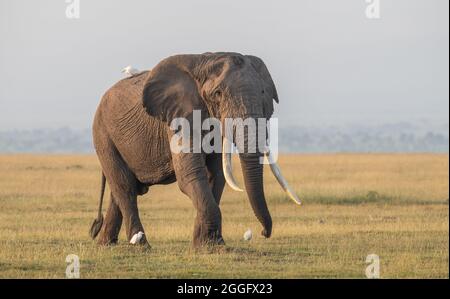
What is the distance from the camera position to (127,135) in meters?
18.8

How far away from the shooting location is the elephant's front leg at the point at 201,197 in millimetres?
16703

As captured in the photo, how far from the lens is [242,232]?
21422mm

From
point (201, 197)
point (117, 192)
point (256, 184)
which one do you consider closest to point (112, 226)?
point (117, 192)

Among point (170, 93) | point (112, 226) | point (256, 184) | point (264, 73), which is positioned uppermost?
point (264, 73)

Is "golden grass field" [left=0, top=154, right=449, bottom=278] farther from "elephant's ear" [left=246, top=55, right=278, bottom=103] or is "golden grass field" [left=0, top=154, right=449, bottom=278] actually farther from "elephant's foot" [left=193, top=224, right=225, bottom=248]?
"elephant's ear" [left=246, top=55, right=278, bottom=103]

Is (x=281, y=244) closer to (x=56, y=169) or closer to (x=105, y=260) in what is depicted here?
(x=105, y=260)

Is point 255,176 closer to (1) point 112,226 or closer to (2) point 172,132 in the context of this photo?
(2) point 172,132

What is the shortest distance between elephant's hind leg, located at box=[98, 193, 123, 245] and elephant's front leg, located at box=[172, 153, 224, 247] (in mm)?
2561

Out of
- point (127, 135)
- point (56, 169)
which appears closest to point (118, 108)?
point (127, 135)

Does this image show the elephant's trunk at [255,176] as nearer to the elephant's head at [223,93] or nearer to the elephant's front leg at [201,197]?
the elephant's head at [223,93]

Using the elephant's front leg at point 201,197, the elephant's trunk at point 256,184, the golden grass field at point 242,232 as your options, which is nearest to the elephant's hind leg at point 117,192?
the golden grass field at point 242,232

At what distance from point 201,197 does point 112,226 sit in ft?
9.78

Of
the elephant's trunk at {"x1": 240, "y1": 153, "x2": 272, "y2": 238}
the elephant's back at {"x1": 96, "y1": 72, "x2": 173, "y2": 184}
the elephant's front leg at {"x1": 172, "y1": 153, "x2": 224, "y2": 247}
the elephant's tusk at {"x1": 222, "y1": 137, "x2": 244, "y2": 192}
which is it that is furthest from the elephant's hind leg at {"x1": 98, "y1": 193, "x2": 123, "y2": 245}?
the elephant's trunk at {"x1": 240, "y1": 153, "x2": 272, "y2": 238}

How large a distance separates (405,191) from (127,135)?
16.4 metres
